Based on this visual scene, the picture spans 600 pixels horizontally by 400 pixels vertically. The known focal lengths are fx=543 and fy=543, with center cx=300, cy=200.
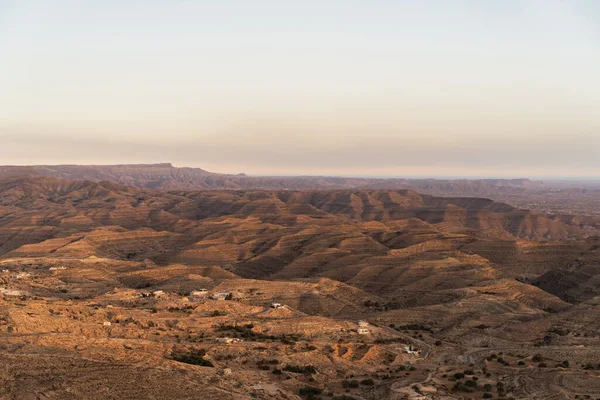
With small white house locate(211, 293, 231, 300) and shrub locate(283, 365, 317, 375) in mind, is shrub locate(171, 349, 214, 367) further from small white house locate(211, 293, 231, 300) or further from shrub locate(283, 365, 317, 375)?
small white house locate(211, 293, 231, 300)

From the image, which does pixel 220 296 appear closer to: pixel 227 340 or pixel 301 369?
pixel 227 340

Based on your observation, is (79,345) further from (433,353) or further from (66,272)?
(66,272)

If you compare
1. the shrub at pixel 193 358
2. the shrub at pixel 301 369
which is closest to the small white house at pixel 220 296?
the shrub at pixel 193 358

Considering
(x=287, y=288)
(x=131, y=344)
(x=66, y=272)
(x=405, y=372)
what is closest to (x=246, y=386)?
(x=131, y=344)

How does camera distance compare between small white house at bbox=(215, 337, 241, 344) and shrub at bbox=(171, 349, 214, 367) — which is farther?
small white house at bbox=(215, 337, 241, 344)

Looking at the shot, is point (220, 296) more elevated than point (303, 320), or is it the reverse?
point (303, 320)

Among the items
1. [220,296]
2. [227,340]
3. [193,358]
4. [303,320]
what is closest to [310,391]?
[193,358]

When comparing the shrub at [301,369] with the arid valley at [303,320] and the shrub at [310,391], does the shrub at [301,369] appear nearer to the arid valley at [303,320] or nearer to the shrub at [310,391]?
the arid valley at [303,320]

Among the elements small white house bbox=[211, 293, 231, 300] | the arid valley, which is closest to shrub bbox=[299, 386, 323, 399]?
the arid valley
